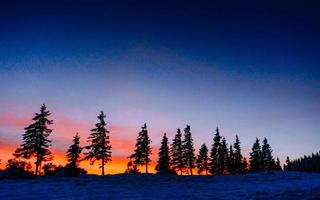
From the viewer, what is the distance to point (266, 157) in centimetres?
9581

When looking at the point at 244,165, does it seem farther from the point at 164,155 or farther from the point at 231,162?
the point at 164,155

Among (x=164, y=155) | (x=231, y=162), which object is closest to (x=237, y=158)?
(x=231, y=162)

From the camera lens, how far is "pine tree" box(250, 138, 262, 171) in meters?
94.2

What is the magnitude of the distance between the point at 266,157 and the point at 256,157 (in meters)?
2.86

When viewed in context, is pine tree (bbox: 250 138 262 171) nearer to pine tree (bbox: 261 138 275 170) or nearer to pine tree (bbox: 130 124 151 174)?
pine tree (bbox: 261 138 275 170)

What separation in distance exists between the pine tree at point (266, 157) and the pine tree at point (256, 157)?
110cm

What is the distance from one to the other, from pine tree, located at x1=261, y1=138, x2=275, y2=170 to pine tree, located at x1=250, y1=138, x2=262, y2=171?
110cm

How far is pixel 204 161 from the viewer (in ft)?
317

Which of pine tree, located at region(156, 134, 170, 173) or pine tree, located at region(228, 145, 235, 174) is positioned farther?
pine tree, located at region(228, 145, 235, 174)

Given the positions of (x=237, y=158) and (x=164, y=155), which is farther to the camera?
(x=237, y=158)

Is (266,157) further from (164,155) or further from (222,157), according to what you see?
(164,155)

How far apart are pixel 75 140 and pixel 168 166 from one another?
25.0 m

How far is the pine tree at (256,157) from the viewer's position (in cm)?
9425

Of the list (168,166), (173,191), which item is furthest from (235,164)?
(173,191)
